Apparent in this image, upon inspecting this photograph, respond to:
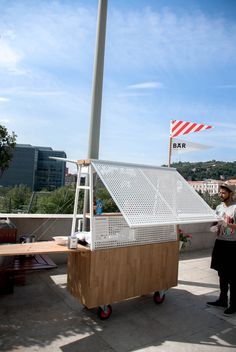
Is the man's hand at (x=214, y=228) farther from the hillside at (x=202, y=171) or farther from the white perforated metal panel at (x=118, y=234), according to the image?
the hillside at (x=202, y=171)

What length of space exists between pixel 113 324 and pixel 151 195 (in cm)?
148

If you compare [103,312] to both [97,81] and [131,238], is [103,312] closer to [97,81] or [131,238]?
[131,238]

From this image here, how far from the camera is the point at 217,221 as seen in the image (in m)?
3.44

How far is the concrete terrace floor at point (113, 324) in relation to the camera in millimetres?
2674

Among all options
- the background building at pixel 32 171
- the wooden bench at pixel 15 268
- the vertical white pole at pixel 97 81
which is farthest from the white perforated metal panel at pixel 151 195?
the background building at pixel 32 171

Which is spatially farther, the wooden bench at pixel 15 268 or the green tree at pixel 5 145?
the green tree at pixel 5 145

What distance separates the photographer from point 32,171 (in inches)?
3681

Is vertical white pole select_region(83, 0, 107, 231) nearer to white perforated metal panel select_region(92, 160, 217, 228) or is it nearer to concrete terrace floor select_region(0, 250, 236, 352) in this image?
white perforated metal panel select_region(92, 160, 217, 228)

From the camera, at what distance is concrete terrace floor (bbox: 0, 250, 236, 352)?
2674 mm

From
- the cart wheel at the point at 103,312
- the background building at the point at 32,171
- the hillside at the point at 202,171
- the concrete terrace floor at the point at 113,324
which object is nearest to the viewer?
the concrete terrace floor at the point at 113,324

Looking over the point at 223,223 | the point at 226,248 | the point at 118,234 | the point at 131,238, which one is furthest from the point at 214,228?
the point at 118,234

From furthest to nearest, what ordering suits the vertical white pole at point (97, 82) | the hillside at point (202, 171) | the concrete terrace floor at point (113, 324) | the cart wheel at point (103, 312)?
the hillside at point (202, 171)
the vertical white pole at point (97, 82)
the cart wheel at point (103, 312)
the concrete terrace floor at point (113, 324)

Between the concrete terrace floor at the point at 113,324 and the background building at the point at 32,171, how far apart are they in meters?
88.9

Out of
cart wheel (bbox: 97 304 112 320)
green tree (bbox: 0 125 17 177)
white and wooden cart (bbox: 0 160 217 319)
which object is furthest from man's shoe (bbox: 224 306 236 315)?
green tree (bbox: 0 125 17 177)
